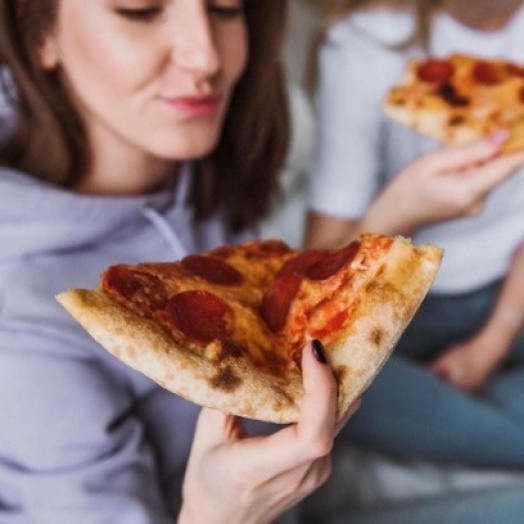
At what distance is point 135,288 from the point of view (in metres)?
0.67

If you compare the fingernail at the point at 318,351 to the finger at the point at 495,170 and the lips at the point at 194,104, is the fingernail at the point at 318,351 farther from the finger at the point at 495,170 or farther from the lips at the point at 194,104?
the finger at the point at 495,170

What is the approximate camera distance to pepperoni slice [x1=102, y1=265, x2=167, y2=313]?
65 centimetres

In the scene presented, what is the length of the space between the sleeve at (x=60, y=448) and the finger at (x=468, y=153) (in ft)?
1.74

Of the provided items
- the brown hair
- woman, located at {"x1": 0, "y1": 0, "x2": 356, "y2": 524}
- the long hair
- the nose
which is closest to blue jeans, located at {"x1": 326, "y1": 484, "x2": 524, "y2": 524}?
woman, located at {"x1": 0, "y1": 0, "x2": 356, "y2": 524}

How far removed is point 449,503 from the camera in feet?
3.30

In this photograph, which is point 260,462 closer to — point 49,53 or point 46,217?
point 46,217

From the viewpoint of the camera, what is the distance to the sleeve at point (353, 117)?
1377 mm

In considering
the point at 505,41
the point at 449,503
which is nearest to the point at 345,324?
the point at 449,503

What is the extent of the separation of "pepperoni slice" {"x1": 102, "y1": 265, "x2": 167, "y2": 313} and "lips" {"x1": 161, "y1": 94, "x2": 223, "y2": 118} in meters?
0.30

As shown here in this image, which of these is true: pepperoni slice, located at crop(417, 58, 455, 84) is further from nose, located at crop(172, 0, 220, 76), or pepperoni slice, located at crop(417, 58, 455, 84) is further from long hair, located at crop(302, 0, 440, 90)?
nose, located at crop(172, 0, 220, 76)

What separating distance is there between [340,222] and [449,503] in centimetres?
54

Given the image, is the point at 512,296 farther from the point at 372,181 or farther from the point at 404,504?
the point at 404,504

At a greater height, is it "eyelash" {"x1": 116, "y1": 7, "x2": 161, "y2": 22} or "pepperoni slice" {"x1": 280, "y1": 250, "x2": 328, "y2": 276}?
"eyelash" {"x1": 116, "y1": 7, "x2": 161, "y2": 22}

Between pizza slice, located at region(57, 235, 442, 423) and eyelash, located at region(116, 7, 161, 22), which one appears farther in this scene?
eyelash, located at region(116, 7, 161, 22)
